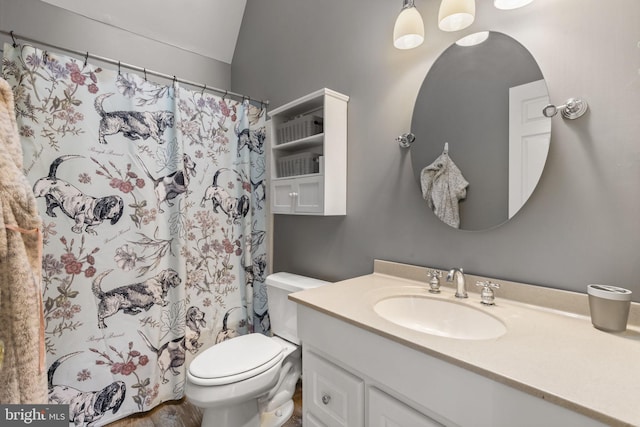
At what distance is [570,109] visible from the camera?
0.93 meters

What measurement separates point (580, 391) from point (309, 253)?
143 cm

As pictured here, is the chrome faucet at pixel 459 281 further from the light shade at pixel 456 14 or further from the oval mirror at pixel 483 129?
the light shade at pixel 456 14

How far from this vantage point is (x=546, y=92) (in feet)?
3.21

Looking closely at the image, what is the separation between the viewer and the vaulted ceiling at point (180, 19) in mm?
1993

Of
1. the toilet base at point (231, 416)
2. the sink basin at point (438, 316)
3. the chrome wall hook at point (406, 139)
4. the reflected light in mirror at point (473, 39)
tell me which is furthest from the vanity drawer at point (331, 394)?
the reflected light in mirror at point (473, 39)

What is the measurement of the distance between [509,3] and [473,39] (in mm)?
153

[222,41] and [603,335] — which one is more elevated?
[222,41]

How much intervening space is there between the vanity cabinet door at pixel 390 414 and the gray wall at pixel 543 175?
1.99 feet

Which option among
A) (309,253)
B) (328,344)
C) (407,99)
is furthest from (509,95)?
(309,253)

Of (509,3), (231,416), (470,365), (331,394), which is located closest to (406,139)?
(509,3)

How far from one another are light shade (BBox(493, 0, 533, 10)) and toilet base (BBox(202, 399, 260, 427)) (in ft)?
6.20

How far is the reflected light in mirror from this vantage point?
1111 millimetres

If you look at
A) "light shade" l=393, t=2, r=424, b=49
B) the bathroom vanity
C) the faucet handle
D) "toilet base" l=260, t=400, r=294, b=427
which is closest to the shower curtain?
"toilet base" l=260, t=400, r=294, b=427

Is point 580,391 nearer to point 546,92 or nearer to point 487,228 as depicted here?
point 487,228
